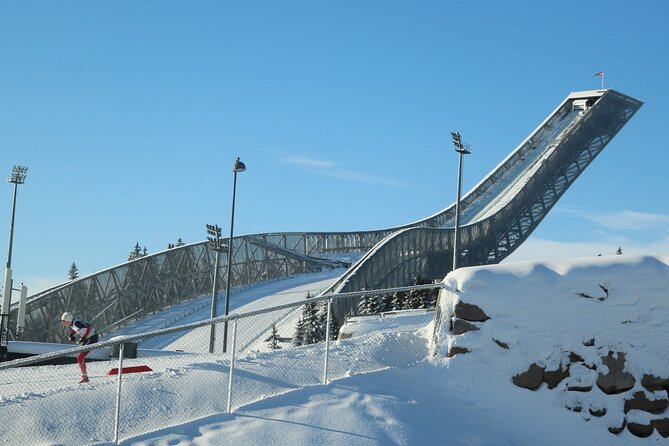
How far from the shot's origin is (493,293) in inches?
558

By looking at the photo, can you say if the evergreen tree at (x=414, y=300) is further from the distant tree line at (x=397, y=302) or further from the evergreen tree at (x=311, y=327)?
the evergreen tree at (x=311, y=327)

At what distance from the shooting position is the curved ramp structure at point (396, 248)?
56281 millimetres

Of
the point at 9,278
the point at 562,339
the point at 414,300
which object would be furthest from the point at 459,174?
the point at 562,339

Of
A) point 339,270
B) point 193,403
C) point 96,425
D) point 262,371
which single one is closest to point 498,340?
point 262,371

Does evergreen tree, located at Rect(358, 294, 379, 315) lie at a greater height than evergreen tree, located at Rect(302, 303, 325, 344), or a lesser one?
greater

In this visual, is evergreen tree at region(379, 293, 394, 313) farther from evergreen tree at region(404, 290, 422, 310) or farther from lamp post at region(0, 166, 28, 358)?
lamp post at region(0, 166, 28, 358)

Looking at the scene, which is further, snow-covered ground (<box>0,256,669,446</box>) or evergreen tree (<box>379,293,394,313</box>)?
evergreen tree (<box>379,293,394,313</box>)

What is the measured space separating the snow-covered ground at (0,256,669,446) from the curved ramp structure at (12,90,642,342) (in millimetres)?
27842

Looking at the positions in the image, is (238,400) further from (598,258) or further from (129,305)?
(129,305)

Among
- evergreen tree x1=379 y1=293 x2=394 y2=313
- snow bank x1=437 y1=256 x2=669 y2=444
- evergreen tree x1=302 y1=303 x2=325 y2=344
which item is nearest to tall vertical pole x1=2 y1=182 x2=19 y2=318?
evergreen tree x1=302 y1=303 x2=325 y2=344

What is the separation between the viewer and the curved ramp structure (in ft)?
185

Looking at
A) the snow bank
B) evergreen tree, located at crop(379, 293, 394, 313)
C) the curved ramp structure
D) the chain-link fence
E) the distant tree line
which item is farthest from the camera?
the curved ramp structure

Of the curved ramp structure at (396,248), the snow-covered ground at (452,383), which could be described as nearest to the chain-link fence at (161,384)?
the snow-covered ground at (452,383)

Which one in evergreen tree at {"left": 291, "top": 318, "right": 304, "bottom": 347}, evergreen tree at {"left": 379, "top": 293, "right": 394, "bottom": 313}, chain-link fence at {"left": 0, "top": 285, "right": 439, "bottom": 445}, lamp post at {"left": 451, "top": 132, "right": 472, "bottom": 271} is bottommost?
evergreen tree at {"left": 291, "top": 318, "right": 304, "bottom": 347}
